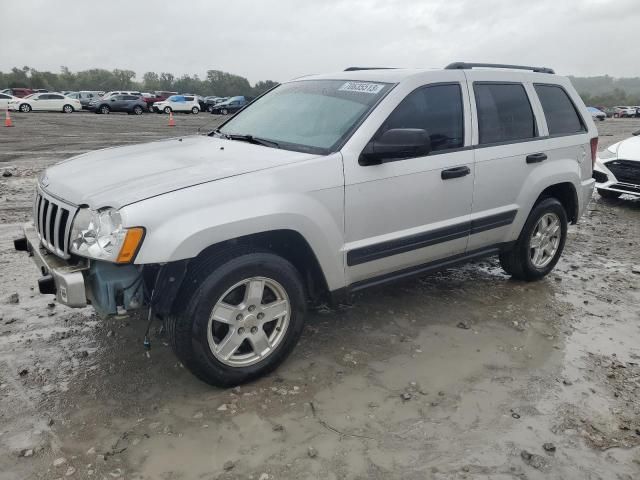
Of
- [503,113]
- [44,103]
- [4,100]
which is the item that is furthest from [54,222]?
[4,100]

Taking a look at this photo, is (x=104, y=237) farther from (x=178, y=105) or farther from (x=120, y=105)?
(x=178, y=105)

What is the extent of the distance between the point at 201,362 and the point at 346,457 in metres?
0.95

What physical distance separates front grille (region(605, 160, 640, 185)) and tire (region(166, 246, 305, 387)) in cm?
709

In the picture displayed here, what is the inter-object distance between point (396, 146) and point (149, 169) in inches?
59.0

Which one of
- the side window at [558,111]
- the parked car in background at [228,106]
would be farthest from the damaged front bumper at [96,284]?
the parked car in background at [228,106]

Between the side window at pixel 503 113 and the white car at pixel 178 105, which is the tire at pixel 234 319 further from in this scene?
the white car at pixel 178 105

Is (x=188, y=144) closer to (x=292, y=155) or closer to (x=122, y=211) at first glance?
(x=292, y=155)

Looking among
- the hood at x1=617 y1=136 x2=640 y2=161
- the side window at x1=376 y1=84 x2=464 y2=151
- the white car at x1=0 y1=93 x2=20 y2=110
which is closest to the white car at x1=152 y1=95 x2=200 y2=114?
the white car at x1=0 y1=93 x2=20 y2=110

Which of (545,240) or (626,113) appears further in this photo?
(626,113)

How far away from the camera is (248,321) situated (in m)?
3.14

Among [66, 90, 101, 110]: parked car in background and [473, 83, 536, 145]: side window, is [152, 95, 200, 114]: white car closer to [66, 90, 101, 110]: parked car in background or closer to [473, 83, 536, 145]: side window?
[66, 90, 101, 110]: parked car in background

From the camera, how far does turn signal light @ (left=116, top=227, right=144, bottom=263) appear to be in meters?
2.63

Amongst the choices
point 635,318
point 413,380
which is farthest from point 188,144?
point 635,318

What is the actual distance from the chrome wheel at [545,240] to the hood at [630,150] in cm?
424
